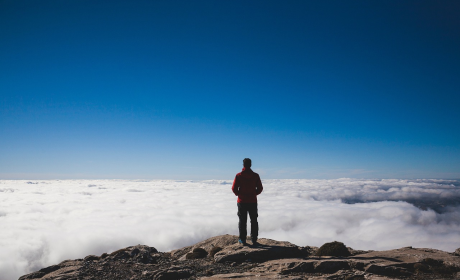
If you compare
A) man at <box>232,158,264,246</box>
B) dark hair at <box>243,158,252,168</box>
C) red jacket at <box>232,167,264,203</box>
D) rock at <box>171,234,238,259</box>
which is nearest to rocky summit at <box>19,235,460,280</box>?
man at <box>232,158,264,246</box>

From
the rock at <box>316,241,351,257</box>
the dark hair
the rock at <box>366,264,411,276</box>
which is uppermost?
the dark hair

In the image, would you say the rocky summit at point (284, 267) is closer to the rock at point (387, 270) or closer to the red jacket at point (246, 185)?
the rock at point (387, 270)

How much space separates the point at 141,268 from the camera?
11.9 m

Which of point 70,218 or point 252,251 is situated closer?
point 252,251

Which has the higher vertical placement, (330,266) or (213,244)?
(330,266)

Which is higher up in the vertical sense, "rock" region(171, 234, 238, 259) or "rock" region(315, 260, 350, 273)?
"rock" region(315, 260, 350, 273)

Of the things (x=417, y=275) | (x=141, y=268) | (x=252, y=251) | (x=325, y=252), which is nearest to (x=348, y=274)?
(x=417, y=275)

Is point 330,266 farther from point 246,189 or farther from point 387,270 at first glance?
point 246,189

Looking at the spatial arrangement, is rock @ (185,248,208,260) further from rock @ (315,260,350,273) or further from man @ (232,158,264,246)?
rock @ (315,260,350,273)

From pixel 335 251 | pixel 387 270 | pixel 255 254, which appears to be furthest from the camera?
pixel 335 251

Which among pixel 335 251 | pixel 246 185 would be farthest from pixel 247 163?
pixel 335 251

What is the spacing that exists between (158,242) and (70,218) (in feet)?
361

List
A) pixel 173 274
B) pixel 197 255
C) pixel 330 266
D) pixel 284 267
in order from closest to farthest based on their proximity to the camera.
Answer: pixel 330 266
pixel 284 267
pixel 173 274
pixel 197 255

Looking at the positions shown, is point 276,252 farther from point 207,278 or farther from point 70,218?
point 70,218
